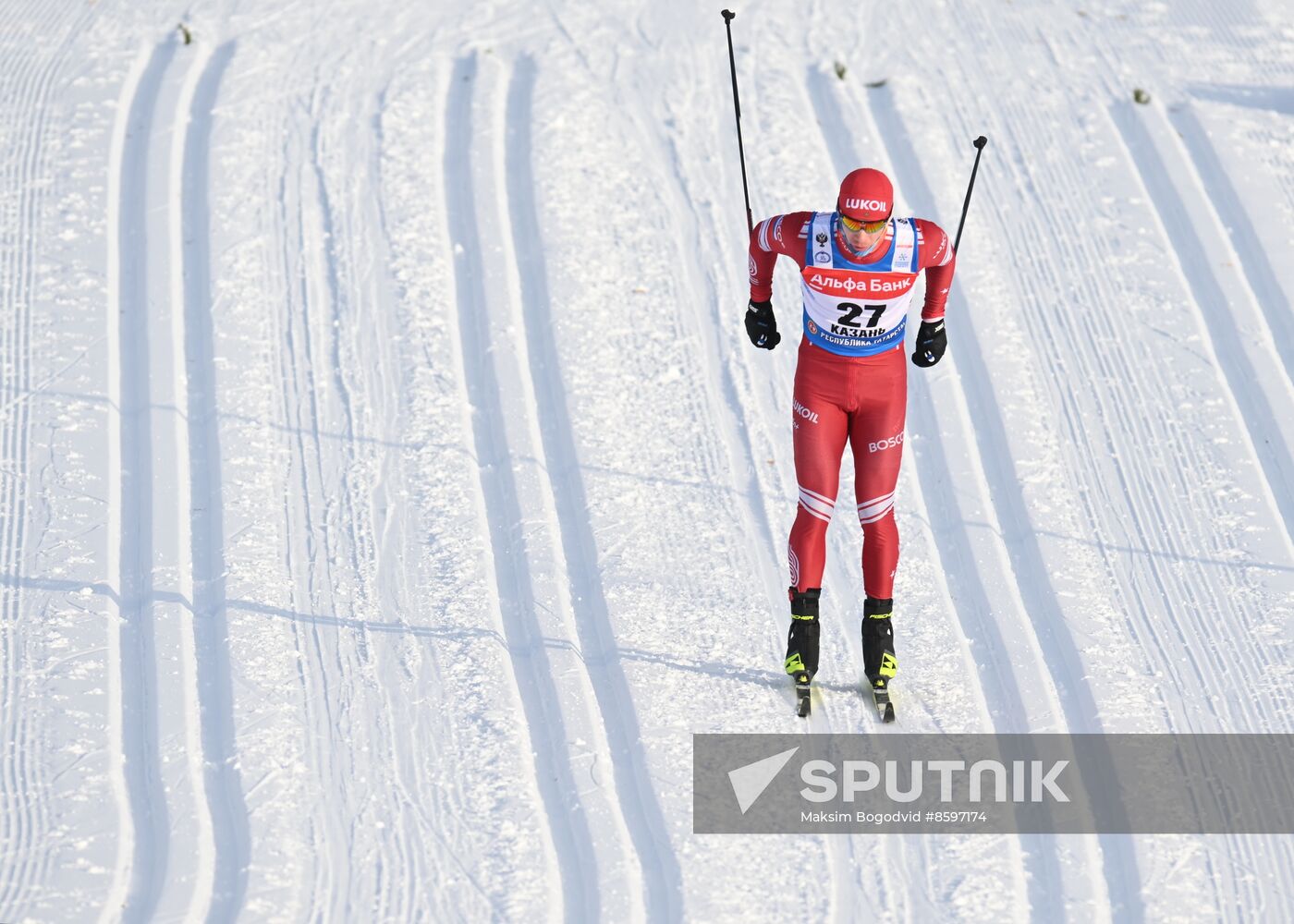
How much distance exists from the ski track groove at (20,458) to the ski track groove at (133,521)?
0.30 meters

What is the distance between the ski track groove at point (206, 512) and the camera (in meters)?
5.71

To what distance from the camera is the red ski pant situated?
19.5 feet

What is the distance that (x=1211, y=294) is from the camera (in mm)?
8180

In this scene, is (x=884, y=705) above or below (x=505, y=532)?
below

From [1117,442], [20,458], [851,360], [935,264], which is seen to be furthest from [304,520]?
[1117,442]

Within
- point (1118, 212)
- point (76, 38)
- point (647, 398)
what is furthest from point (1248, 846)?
point (76, 38)

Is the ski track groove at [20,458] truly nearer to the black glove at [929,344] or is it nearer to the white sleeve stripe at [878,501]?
the white sleeve stripe at [878,501]

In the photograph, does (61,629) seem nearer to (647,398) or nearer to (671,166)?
(647,398)

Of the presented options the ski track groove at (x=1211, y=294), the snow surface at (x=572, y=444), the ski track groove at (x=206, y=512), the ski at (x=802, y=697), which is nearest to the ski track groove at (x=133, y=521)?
the snow surface at (x=572, y=444)

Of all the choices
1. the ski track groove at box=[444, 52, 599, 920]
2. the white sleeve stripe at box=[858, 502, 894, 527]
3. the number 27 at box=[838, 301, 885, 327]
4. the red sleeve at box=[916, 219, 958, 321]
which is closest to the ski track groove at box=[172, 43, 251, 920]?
the ski track groove at box=[444, 52, 599, 920]

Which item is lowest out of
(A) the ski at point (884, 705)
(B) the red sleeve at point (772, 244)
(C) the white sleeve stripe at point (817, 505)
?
(A) the ski at point (884, 705)

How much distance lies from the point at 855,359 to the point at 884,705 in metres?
1.39

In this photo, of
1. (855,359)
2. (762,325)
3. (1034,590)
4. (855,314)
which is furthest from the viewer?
(1034,590)

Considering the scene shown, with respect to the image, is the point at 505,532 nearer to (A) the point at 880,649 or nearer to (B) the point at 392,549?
(B) the point at 392,549
